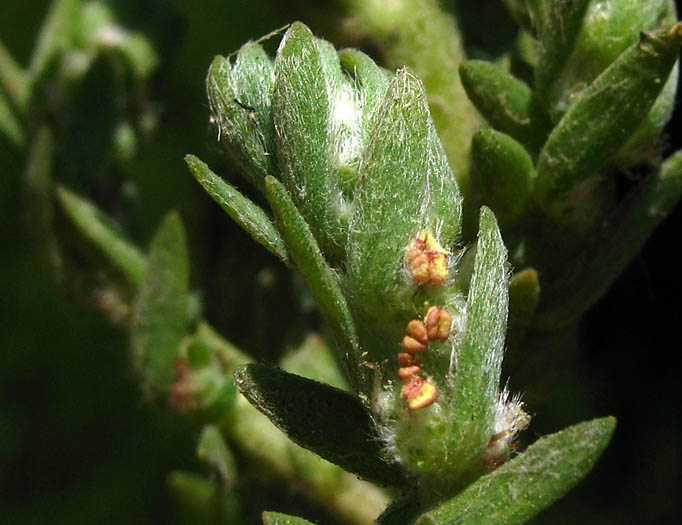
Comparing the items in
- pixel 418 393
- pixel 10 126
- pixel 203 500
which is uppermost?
pixel 10 126

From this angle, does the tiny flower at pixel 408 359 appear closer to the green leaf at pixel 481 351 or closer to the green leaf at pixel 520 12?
the green leaf at pixel 481 351

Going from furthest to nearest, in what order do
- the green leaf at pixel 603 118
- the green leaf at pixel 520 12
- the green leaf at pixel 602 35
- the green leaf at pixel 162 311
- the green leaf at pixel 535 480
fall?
the green leaf at pixel 162 311, the green leaf at pixel 520 12, the green leaf at pixel 602 35, the green leaf at pixel 603 118, the green leaf at pixel 535 480

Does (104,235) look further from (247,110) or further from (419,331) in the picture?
(419,331)

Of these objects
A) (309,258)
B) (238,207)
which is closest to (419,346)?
(309,258)

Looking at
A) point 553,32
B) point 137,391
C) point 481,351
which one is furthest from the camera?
point 137,391

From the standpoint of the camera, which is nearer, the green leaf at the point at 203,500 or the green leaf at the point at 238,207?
the green leaf at the point at 238,207

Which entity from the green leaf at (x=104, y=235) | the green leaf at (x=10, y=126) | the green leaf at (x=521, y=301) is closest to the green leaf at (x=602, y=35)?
the green leaf at (x=521, y=301)

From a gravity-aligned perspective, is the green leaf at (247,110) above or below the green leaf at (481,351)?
above

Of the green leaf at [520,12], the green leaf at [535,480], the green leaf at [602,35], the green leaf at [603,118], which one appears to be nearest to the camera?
the green leaf at [535,480]
